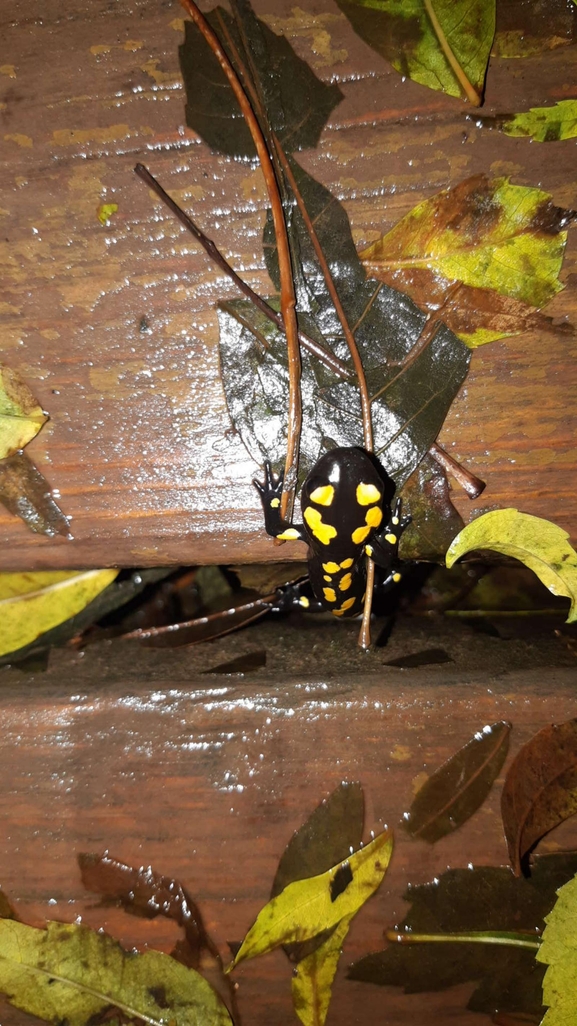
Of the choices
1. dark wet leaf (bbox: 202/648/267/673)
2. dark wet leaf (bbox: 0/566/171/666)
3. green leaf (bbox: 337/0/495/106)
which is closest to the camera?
green leaf (bbox: 337/0/495/106)

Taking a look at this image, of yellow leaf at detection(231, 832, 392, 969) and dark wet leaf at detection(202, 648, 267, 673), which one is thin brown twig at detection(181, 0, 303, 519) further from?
yellow leaf at detection(231, 832, 392, 969)

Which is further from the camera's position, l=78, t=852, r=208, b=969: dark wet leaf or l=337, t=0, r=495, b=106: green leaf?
l=78, t=852, r=208, b=969: dark wet leaf

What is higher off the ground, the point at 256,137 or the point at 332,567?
the point at 256,137

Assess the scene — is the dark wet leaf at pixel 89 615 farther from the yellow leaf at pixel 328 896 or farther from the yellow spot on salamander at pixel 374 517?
the yellow leaf at pixel 328 896

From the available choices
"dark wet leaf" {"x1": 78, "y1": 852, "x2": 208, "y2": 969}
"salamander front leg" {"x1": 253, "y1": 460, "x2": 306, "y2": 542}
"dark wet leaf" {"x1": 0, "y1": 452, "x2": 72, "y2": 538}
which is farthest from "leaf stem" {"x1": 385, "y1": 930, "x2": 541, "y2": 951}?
"dark wet leaf" {"x1": 0, "y1": 452, "x2": 72, "y2": 538}

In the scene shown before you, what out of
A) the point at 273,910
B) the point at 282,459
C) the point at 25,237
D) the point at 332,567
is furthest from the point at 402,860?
the point at 25,237

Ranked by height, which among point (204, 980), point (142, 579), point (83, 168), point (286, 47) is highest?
point (286, 47)

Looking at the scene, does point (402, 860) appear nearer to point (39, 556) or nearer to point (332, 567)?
point (332, 567)

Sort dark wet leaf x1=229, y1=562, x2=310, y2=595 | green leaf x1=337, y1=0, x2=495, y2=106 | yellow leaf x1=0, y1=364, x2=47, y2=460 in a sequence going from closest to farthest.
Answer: green leaf x1=337, y1=0, x2=495, y2=106 < yellow leaf x1=0, y1=364, x2=47, y2=460 < dark wet leaf x1=229, y1=562, x2=310, y2=595
